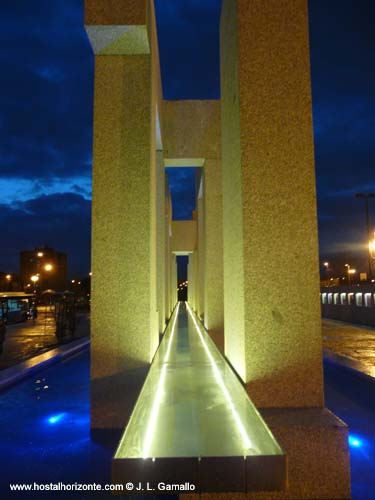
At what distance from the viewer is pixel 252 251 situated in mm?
4102

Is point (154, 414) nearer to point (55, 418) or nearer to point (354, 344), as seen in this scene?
point (55, 418)

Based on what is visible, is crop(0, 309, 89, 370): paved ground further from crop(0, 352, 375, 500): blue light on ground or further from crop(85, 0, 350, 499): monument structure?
crop(85, 0, 350, 499): monument structure

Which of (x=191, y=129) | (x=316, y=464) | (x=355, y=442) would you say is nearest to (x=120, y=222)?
(x=316, y=464)

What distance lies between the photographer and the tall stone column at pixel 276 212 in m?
4.01

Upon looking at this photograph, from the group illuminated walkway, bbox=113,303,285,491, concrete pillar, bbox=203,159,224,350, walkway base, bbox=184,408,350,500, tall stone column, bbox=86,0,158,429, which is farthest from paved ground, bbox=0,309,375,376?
illuminated walkway, bbox=113,303,285,491

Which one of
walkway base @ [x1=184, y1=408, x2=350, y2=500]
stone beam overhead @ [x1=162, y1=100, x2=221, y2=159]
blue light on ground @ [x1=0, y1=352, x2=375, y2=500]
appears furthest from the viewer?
stone beam overhead @ [x1=162, y1=100, x2=221, y2=159]

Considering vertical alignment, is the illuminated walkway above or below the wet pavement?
above

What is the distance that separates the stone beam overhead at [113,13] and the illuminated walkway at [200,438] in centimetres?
425

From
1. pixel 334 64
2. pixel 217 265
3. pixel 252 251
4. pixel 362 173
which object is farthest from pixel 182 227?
pixel 362 173

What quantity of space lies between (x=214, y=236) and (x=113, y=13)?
5564mm

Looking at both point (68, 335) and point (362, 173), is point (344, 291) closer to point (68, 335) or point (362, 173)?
point (68, 335)

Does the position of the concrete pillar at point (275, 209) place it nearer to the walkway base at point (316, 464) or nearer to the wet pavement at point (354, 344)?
the walkway base at point (316, 464)

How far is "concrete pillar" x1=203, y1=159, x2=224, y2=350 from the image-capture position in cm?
945

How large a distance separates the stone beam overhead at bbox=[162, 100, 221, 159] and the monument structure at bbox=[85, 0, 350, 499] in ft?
A: 11.6
